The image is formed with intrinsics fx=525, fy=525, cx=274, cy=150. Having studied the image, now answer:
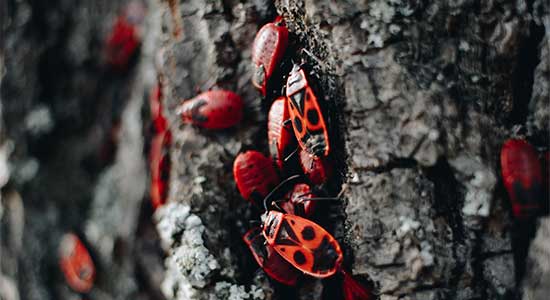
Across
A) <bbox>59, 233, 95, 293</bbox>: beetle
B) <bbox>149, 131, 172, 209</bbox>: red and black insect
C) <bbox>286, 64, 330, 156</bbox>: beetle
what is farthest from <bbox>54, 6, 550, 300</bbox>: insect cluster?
<bbox>59, 233, 95, 293</bbox>: beetle

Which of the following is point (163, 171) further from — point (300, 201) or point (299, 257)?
point (299, 257)

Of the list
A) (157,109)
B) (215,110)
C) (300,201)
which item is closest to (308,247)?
(300,201)

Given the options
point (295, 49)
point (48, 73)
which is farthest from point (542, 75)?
point (48, 73)

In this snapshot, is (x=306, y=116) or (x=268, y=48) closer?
(x=306, y=116)

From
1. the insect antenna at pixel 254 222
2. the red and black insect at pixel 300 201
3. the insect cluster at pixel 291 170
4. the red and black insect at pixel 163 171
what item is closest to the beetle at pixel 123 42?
the red and black insect at pixel 163 171

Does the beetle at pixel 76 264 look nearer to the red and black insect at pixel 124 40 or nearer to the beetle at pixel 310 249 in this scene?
the red and black insect at pixel 124 40

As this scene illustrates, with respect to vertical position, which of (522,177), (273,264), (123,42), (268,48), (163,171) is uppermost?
(268,48)

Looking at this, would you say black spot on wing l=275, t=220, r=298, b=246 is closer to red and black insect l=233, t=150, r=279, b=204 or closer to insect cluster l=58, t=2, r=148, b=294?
red and black insect l=233, t=150, r=279, b=204
